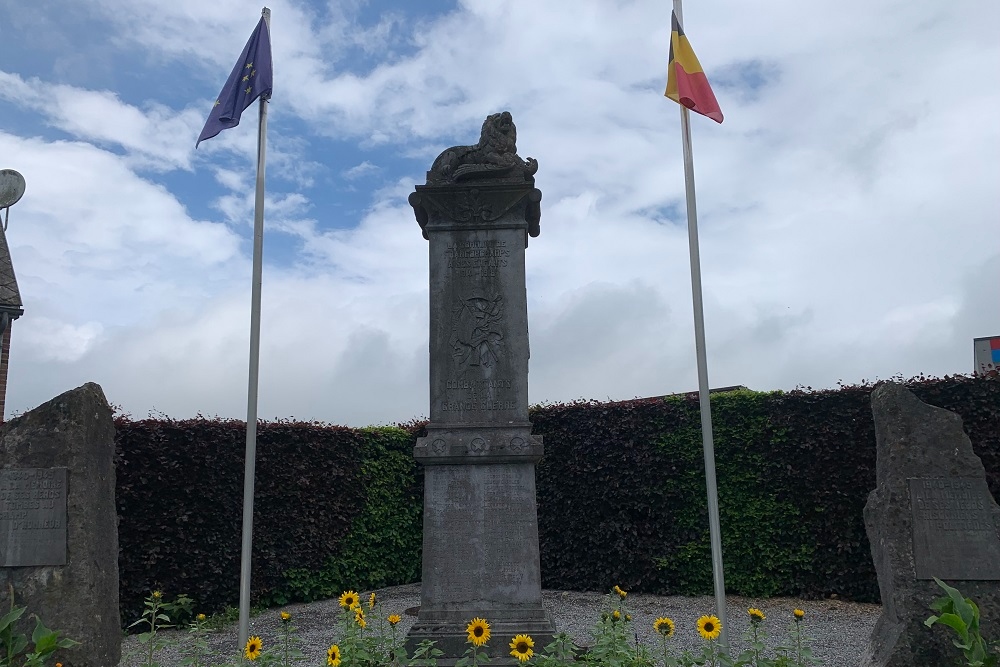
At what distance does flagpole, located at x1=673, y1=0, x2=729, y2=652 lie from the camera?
6.18m

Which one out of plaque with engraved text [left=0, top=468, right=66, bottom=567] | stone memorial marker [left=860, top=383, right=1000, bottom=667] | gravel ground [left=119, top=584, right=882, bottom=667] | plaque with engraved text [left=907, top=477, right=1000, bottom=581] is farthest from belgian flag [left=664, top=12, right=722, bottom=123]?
plaque with engraved text [left=0, top=468, right=66, bottom=567]

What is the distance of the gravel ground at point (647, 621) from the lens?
7097 mm

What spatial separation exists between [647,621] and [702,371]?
3.31 metres

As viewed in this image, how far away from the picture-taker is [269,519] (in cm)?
941

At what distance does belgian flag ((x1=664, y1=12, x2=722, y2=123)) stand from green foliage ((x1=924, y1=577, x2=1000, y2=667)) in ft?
14.9

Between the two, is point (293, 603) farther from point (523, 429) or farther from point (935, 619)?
point (935, 619)

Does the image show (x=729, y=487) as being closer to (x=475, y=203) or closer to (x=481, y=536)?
(x=481, y=536)

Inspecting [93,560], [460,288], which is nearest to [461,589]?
[460,288]

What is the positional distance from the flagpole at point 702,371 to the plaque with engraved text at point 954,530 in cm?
144

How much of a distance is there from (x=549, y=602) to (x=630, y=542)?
1.32m

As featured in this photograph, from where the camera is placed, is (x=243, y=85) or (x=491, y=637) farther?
(x=243, y=85)

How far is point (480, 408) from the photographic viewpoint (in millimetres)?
6027

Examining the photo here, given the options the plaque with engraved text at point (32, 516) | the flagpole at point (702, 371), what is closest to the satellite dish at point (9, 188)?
the plaque with engraved text at point (32, 516)

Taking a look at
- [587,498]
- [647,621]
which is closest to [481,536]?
[647,621]
